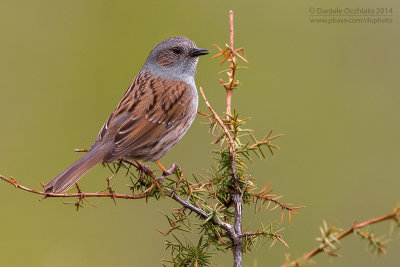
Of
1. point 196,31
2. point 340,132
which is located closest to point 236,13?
point 196,31

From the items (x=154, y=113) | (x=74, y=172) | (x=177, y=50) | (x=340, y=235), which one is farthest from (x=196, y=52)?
(x=340, y=235)

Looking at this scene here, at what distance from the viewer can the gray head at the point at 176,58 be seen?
530cm

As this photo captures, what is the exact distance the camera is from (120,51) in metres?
7.84

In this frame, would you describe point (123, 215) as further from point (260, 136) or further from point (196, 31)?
point (196, 31)

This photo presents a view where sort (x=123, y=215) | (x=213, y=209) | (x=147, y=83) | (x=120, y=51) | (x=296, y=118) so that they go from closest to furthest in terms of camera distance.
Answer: (x=213, y=209) < (x=147, y=83) < (x=123, y=215) < (x=296, y=118) < (x=120, y=51)

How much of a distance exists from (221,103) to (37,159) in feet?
7.46

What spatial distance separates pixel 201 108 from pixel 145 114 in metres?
1.65

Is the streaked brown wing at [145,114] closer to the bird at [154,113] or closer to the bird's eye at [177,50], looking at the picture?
the bird at [154,113]

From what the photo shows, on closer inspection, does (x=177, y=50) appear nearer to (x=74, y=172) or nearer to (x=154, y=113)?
(x=154, y=113)

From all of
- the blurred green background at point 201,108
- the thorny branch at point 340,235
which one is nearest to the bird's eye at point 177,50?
the blurred green background at point 201,108

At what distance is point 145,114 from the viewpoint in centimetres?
467

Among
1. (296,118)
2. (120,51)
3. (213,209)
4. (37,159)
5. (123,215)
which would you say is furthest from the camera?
(120,51)

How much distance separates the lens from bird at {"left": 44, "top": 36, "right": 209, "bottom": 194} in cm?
427

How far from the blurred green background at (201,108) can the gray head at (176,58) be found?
3.28ft
